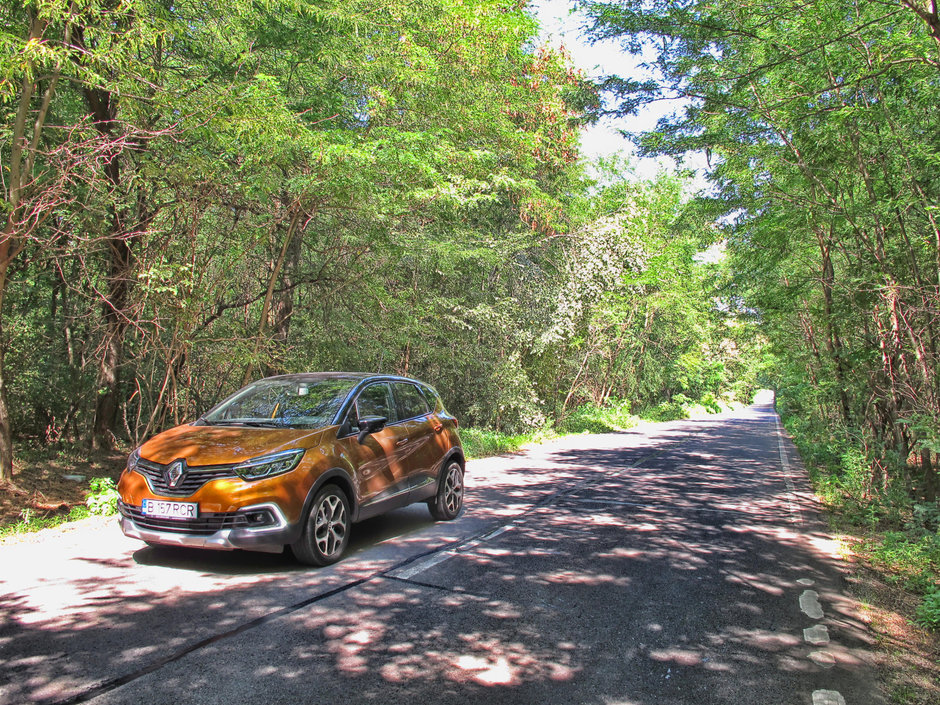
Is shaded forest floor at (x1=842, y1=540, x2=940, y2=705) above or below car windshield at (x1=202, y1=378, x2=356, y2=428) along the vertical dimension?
below

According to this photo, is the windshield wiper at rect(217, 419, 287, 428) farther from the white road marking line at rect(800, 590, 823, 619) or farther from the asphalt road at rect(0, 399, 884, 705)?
the white road marking line at rect(800, 590, 823, 619)

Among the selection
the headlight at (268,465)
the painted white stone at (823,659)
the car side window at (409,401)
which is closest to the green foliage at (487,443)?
the car side window at (409,401)

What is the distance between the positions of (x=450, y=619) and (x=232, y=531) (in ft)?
6.44

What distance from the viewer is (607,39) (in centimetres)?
998

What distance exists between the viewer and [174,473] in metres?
5.56

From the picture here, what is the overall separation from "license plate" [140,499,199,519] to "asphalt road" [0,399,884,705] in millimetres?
485

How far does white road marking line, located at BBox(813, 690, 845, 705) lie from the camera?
3.61 metres

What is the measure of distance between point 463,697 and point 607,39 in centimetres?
950

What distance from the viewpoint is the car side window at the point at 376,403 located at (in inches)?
271

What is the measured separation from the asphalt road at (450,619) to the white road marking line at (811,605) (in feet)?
0.07

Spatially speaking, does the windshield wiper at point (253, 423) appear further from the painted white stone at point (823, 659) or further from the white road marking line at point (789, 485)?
the white road marking line at point (789, 485)

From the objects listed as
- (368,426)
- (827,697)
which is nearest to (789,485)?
(368,426)

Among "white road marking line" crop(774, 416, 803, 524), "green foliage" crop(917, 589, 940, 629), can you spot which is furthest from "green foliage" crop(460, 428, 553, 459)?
"green foliage" crop(917, 589, 940, 629)

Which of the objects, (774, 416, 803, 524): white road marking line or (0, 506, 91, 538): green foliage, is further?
(774, 416, 803, 524): white road marking line
